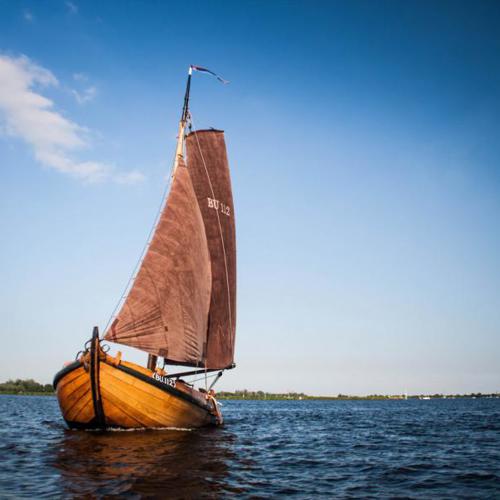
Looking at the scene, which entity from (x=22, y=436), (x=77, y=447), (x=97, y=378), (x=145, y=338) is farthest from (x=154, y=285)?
(x=22, y=436)

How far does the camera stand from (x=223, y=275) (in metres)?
30.7

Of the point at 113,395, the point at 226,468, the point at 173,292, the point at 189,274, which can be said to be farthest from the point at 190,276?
the point at 226,468

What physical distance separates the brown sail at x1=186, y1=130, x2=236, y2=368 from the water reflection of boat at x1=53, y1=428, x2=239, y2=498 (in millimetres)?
10963

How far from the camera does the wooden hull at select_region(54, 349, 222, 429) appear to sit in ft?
57.1

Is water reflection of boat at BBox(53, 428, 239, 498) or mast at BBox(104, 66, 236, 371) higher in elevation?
mast at BBox(104, 66, 236, 371)

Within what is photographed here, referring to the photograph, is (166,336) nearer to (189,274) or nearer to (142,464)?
(189,274)

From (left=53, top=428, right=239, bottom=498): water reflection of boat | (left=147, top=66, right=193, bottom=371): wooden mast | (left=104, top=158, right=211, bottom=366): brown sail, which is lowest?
(left=53, top=428, right=239, bottom=498): water reflection of boat

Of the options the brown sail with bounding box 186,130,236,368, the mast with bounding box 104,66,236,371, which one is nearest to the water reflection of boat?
the mast with bounding box 104,66,236,371

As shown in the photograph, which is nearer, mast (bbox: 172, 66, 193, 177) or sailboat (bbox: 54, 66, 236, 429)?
sailboat (bbox: 54, 66, 236, 429)

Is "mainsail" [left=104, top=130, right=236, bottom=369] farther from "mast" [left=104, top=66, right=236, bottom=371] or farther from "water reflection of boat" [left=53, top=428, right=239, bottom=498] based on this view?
"water reflection of boat" [left=53, top=428, right=239, bottom=498]

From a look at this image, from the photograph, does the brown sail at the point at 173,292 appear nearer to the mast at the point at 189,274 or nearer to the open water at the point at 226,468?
the mast at the point at 189,274

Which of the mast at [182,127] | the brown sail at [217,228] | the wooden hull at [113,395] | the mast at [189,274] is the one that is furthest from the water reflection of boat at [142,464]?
the mast at [182,127]

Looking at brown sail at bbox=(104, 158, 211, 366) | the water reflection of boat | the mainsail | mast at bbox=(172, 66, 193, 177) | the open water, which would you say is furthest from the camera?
mast at bbox=(172, 66, 193, 177)

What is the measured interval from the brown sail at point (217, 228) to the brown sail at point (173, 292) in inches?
181
